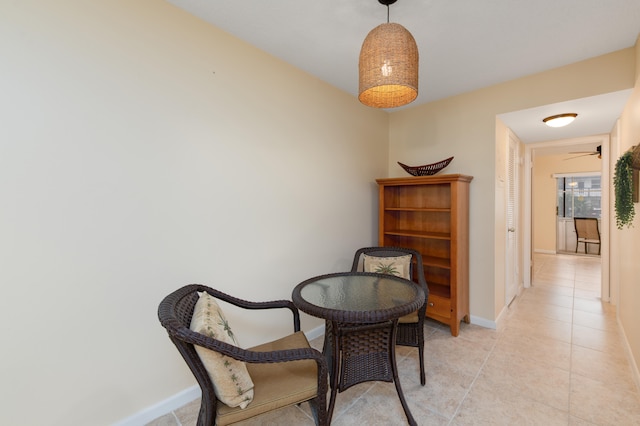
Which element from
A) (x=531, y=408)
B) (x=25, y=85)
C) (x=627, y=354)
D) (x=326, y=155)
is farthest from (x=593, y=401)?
(x=25, y=85)

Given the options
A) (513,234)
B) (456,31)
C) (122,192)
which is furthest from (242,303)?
(513,234)

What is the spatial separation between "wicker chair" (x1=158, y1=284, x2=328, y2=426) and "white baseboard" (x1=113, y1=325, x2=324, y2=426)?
591 millimetres

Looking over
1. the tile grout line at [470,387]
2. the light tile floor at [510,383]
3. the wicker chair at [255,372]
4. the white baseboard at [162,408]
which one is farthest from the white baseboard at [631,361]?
the white baseboard at [162,408]

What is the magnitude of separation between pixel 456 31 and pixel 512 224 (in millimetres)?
2480

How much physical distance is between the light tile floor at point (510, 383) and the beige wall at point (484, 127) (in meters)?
0.49

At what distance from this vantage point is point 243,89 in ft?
6.84

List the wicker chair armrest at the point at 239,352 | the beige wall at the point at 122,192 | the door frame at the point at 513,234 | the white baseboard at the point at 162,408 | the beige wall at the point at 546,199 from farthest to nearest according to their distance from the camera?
the beige wall at the point at 546,199, the door frame at the point at 513,234, the white baseboard at the point at 162,408, the beige wall at the point at 122,192, the wicker chair armrest at the point at 239,352

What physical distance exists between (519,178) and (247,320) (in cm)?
384

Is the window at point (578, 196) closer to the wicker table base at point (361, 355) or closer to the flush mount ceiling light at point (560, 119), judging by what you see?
the flush mount ceiling light at point (560, 119)

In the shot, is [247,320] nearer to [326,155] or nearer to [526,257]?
[326,155]

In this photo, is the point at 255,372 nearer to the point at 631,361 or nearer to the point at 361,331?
the point at 361,331

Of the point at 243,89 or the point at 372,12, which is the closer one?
the point at 372,12

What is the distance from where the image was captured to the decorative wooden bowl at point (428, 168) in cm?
295

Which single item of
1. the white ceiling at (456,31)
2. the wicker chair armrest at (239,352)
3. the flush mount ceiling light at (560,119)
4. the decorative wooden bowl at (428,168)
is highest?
the white ceiling at (456,31)
